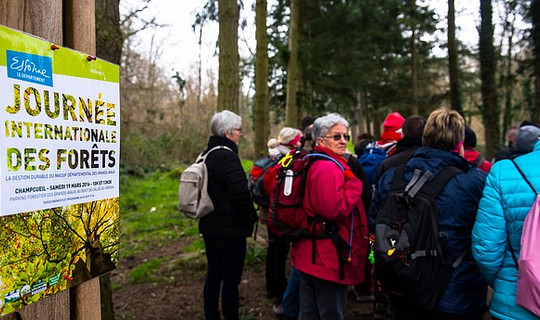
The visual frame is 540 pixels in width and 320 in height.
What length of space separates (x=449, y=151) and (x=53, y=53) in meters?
2.40

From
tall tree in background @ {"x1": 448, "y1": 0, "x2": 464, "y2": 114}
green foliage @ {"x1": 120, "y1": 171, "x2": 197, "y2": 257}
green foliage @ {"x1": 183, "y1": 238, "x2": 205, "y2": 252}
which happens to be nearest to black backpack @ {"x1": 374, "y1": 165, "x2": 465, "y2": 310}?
green foliage @ {"x1": 183, "y1": 238, "x2": 205, "y2": 252}

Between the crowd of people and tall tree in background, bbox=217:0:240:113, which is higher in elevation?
tall tree in background, bbox=217:0:240:113

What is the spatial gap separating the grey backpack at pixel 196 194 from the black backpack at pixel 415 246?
60.6 inches

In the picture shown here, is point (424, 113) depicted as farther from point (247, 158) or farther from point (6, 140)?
point (6, 140)

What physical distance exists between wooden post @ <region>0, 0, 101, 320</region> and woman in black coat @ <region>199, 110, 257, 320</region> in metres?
1.90

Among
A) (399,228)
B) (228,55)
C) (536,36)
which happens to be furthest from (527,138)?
(536,36)

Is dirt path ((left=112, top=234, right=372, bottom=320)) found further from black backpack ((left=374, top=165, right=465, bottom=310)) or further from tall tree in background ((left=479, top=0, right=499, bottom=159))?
tall tree in background ((left=479, top=0, right=499, bottom=159))

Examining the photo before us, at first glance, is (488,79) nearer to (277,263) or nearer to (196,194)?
(277,263)

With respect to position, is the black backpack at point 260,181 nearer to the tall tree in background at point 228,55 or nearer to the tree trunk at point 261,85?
the tall tree in background at point 228,55

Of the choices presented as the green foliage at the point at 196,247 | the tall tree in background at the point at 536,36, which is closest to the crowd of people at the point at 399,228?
the green foliage at the point at 196,247

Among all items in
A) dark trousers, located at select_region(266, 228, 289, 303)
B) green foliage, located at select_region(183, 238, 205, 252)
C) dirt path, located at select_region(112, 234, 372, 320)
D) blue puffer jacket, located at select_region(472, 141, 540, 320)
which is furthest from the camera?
green foliage, located at select_region(183, 238, 205, 252)

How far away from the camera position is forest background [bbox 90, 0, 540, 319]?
5512mm

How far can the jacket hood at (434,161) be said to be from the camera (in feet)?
8.48

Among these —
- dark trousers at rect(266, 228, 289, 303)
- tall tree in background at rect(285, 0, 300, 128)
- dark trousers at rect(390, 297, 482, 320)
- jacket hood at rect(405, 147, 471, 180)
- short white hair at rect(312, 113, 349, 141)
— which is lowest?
dark trousers at rect(266, 228, 289, 303)
